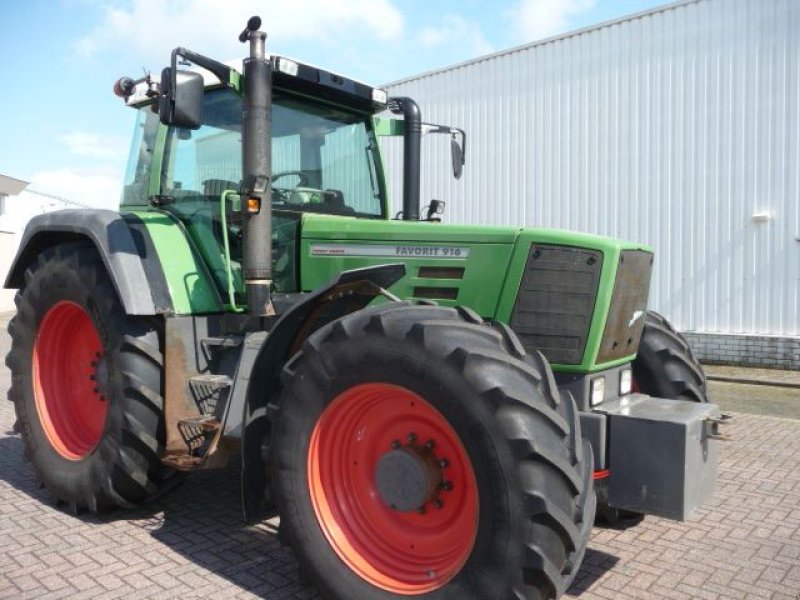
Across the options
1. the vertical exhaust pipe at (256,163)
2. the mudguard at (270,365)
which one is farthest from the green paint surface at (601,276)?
the vertical exhaust pipe at (256,163)

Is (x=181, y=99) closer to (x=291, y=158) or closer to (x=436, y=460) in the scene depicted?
(x=291, y=158)

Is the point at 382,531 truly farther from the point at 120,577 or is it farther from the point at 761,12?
the point at 761,12

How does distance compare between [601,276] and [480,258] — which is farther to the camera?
[480,258]

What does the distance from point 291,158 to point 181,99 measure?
989mm

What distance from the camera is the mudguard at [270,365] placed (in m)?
3.22

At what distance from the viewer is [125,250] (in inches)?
156

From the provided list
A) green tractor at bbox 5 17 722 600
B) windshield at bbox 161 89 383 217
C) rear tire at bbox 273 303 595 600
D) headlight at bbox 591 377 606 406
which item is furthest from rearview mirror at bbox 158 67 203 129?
headlight at bbox 591 377 606 406

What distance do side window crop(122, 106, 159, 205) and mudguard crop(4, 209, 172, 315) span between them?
41cm

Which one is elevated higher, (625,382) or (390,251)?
(390,251)

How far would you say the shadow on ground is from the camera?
10.8 feet

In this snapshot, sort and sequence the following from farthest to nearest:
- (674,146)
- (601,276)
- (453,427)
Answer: (674,146), (601,276), (453,427)

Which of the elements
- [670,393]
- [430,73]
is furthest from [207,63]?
[430,73]

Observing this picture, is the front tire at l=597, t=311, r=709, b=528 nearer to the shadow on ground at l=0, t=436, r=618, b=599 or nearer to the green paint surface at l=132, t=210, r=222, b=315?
the shadow on ground at l=0, t=436, r=618, b=599

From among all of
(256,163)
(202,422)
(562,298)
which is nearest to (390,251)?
(256,163)
